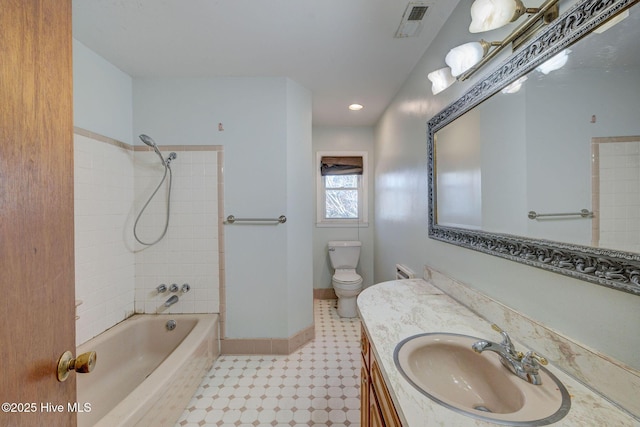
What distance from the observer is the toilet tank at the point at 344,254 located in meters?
3.25

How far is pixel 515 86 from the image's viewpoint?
98 centimetres

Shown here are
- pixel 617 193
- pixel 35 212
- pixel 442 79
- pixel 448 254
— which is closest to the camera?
pixel 35 212

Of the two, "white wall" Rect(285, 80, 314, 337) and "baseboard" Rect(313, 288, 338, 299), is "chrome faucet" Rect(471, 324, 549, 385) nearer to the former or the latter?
"white wall" Rect(285, 80, 314, 337)

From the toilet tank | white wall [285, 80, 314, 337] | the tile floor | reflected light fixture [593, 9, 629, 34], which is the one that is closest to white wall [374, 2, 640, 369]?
the toilet tank

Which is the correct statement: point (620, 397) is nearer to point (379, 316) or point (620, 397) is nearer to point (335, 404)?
point (379, 316)

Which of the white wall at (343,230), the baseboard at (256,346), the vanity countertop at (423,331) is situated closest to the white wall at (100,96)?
the baseboard at (256,346)

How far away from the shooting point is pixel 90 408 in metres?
1.54

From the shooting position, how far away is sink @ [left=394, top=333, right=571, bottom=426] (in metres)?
0.62

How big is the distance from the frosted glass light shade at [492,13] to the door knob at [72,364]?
1.56m

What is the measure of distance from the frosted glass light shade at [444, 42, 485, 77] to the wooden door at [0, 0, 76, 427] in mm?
1379

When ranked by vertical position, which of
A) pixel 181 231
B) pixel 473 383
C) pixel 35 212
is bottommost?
pixel 473 383

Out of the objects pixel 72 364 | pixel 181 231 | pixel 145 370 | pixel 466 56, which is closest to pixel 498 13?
pixel 466 56

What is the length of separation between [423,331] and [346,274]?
2.05 metres

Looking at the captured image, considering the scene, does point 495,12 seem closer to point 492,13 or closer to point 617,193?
point 492,13
